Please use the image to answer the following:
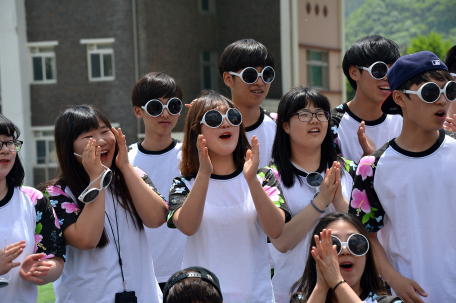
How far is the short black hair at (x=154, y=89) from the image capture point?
167 inches

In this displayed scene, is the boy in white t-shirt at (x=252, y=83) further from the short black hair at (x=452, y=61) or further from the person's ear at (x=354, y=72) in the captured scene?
the short black hair at (x=452, y=61)

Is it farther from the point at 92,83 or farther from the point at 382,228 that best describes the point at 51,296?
the point at 92,83

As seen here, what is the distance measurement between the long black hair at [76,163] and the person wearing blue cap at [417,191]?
1.39 m

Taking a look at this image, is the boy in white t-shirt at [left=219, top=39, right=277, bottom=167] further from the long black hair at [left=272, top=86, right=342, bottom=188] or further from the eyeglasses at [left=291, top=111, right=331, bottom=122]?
the eyeglasses at [left=291, top=111, right=331, bottom=122]

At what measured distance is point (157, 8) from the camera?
69.5ft

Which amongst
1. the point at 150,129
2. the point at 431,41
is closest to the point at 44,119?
the point at 150,129

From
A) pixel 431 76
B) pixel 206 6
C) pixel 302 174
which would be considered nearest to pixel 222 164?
pixel 302 174

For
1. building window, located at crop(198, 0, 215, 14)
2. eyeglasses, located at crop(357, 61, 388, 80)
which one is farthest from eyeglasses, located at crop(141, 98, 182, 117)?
building window, located at crop(198, 0, 215, 14)

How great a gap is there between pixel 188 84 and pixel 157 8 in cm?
359

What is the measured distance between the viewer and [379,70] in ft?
12.8

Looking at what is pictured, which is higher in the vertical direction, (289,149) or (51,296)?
(289,149)

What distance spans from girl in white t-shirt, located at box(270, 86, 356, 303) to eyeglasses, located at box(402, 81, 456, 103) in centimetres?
67

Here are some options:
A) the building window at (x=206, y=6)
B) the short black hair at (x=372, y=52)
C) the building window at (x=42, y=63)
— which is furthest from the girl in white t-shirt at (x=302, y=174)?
the building window at (x=206, y=6)

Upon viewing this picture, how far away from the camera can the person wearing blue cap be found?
8.89ft
